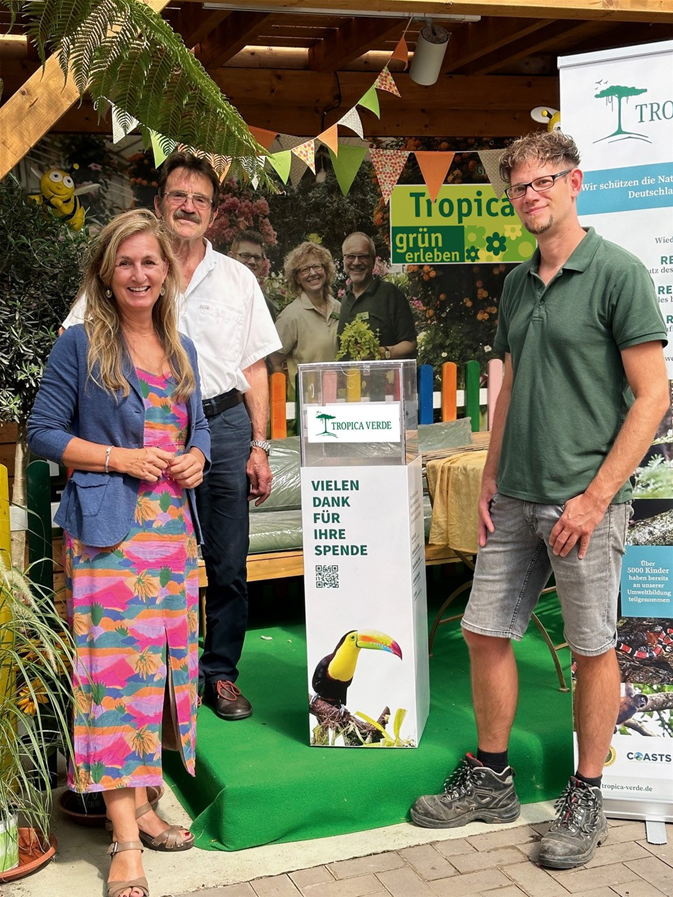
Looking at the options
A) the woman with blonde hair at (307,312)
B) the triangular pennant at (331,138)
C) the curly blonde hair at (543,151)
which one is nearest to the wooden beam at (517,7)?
the curly blonde hair at (543,151)

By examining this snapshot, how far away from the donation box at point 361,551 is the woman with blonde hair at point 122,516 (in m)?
0.60

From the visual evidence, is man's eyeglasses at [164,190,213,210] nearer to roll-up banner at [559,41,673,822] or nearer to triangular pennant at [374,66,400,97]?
roll-up banner at [559,41,673,822]

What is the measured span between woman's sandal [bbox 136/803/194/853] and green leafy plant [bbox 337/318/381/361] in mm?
3974

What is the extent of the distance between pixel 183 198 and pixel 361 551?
1.38 meters

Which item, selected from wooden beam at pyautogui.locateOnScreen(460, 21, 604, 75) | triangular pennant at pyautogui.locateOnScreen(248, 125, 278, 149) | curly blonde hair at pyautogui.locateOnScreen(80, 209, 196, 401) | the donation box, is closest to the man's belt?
the donation box

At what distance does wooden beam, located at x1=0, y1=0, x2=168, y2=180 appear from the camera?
337 centimetres

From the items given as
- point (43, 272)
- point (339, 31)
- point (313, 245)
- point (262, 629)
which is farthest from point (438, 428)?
point (43, 272)

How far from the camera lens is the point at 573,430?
123 inches

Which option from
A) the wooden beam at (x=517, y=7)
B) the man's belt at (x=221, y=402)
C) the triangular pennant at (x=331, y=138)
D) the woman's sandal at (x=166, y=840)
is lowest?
the woman's sandal at (x=166, y=840)

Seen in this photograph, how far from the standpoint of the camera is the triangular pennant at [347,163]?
602cm

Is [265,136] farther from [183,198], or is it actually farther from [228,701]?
[228,701]

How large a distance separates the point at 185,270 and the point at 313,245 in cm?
296

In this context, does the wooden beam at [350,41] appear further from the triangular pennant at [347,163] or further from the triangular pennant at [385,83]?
the triangular pennant at [347,163]

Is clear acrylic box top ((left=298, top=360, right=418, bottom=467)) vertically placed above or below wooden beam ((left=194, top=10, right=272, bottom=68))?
below
